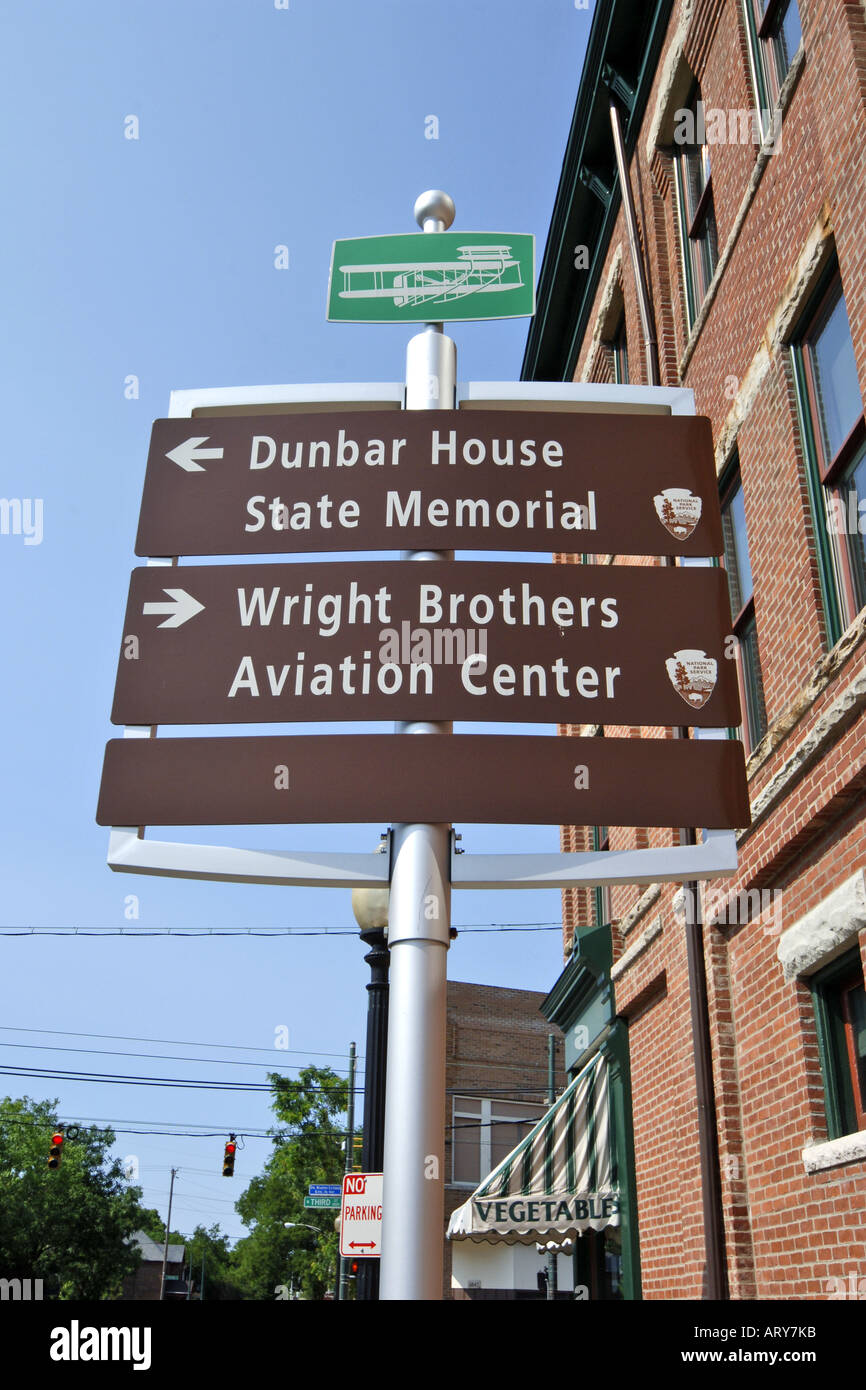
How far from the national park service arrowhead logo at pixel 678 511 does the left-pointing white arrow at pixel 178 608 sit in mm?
1568

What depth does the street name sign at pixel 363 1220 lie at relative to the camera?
8.59m

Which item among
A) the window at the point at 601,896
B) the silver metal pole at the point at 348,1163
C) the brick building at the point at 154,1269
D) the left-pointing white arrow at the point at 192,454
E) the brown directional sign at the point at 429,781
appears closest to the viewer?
the brown directional sign at the point at 429,781

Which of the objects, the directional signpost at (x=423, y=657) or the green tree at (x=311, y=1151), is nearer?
the directional signpost at (x=423, y=657)

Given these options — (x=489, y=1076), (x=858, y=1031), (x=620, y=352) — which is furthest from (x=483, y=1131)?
(x=858, y=1031)

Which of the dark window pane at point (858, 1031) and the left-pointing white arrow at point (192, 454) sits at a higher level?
the left-pointing white arrow at point (192, 454)

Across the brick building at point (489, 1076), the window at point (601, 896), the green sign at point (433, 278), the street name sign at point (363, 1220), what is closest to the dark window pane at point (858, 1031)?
the street name sign at point (363, 1220)

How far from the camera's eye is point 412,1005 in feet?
11.6

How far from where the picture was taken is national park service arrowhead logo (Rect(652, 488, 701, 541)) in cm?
408

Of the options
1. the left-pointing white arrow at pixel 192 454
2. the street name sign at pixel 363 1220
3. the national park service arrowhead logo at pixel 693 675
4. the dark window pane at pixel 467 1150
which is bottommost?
the street name sign at pixel 363 1220

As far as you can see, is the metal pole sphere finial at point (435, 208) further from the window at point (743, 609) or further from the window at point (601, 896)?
the window at point (601, 896)

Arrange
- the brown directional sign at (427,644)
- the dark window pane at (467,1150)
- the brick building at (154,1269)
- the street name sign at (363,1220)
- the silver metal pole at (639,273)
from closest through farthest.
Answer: the brown directional sign at (427,644) < the street name sign at (363,1220) < the silver metal pole at (639,273) < the dark window pane at (467,1150) < the brick building at (154,1269)

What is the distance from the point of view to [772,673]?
28.1ft

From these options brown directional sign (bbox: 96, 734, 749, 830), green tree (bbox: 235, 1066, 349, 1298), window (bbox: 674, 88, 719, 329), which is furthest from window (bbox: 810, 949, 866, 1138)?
green tree (bbox: 235, 1066, 349, 1298)

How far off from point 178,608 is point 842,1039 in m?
5.46
